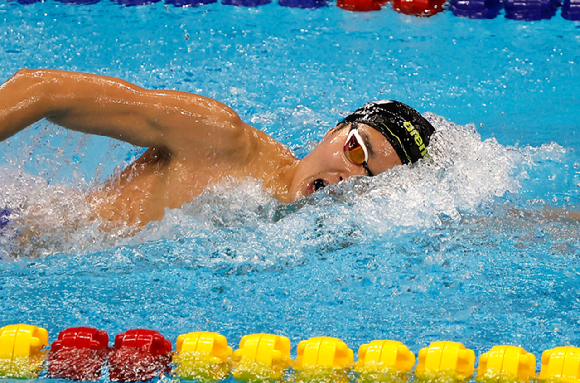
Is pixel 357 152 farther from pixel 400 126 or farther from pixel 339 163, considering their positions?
pixel 400 126

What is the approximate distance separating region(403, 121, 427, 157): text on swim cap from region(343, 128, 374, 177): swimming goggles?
208 mm

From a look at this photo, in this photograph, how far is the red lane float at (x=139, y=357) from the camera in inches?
74.9

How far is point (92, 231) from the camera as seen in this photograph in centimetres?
254

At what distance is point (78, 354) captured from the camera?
76.2 inches

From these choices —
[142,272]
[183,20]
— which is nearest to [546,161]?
[142,272]

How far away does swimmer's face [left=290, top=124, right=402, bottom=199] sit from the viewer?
101 inches

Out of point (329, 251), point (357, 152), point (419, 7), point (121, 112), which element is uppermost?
point (419, 7)

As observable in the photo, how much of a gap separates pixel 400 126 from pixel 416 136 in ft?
0.28

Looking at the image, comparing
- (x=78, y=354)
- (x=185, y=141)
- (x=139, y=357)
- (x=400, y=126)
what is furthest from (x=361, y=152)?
(x=78, y=354)

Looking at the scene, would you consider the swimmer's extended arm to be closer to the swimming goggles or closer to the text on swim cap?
the swimming goggles

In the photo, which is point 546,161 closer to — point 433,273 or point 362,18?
point 433,273

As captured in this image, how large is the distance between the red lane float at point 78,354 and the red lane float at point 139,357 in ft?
0.13

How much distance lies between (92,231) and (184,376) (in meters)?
0.86

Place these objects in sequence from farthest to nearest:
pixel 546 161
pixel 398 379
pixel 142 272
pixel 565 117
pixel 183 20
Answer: pixel 183 20 → pixel 565 117 → pixel 546 161 → pixel 142 272 → pixel 398 379
